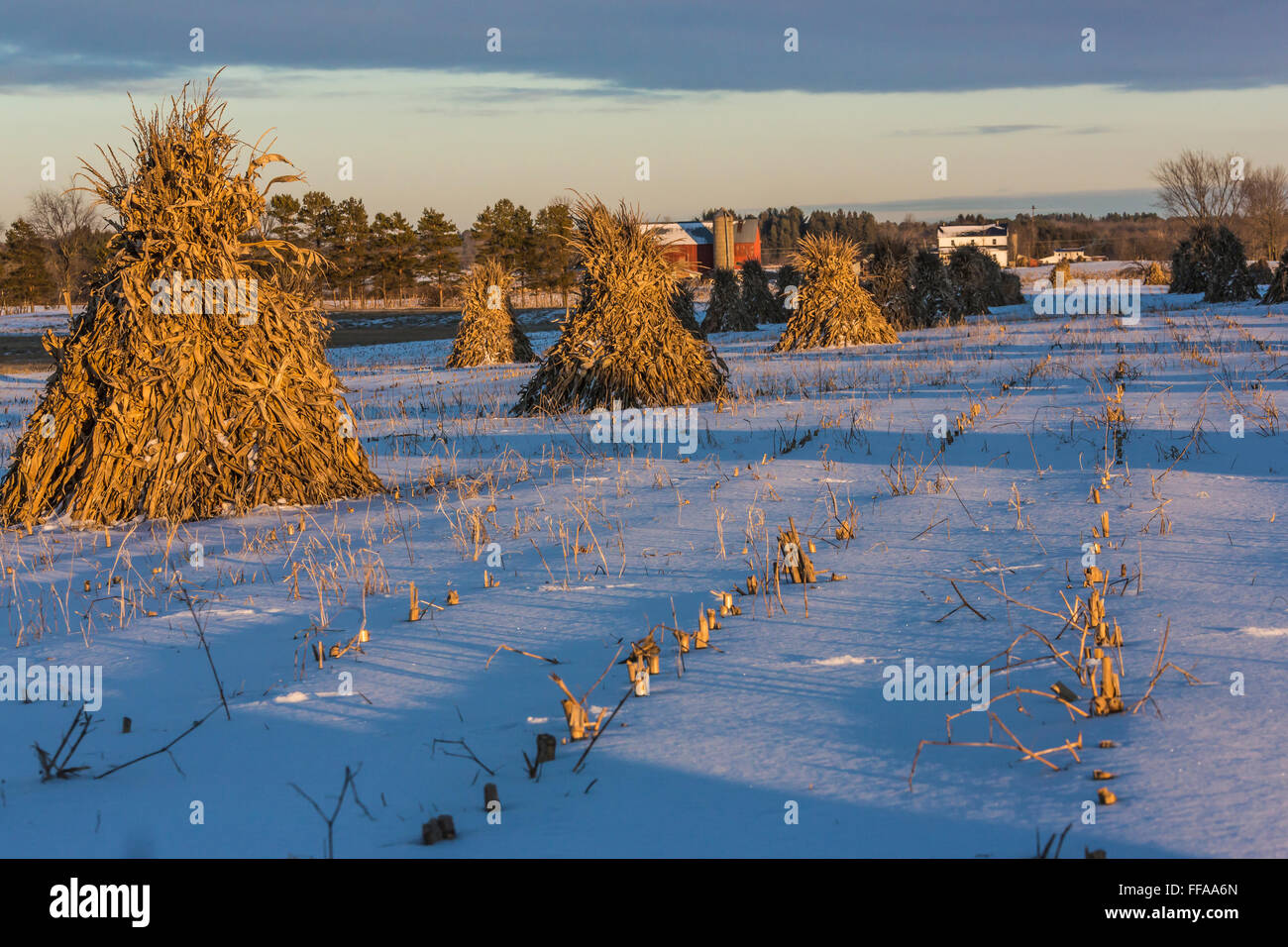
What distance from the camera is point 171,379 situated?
23.6 feet

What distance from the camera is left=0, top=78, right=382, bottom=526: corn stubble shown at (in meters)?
7.20

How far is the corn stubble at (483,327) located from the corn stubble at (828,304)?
6.00m

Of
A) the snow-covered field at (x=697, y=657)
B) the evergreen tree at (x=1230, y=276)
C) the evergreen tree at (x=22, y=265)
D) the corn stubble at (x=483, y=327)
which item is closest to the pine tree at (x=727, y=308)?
the corn stubble at (x=483, y=327)

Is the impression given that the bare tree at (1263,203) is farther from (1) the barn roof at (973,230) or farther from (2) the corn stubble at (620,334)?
(2) the corn stubble at (620,334)

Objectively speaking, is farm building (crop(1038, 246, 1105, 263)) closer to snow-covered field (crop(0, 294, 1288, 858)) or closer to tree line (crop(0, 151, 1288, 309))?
tree line (crop(0, 151, 1288, 309))

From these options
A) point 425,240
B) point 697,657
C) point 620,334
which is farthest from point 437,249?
point 697,657

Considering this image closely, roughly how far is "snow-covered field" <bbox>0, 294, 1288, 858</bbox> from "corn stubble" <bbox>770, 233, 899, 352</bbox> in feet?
40.0

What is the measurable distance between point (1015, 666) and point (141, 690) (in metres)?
3.10

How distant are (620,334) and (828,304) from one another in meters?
9.29

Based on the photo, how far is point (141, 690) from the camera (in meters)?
3.90

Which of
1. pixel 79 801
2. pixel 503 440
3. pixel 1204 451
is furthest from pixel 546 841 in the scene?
pixel 503 440

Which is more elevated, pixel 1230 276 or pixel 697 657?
pixel 1230 276

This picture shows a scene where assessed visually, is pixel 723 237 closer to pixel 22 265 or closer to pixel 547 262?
pixel 547 262
